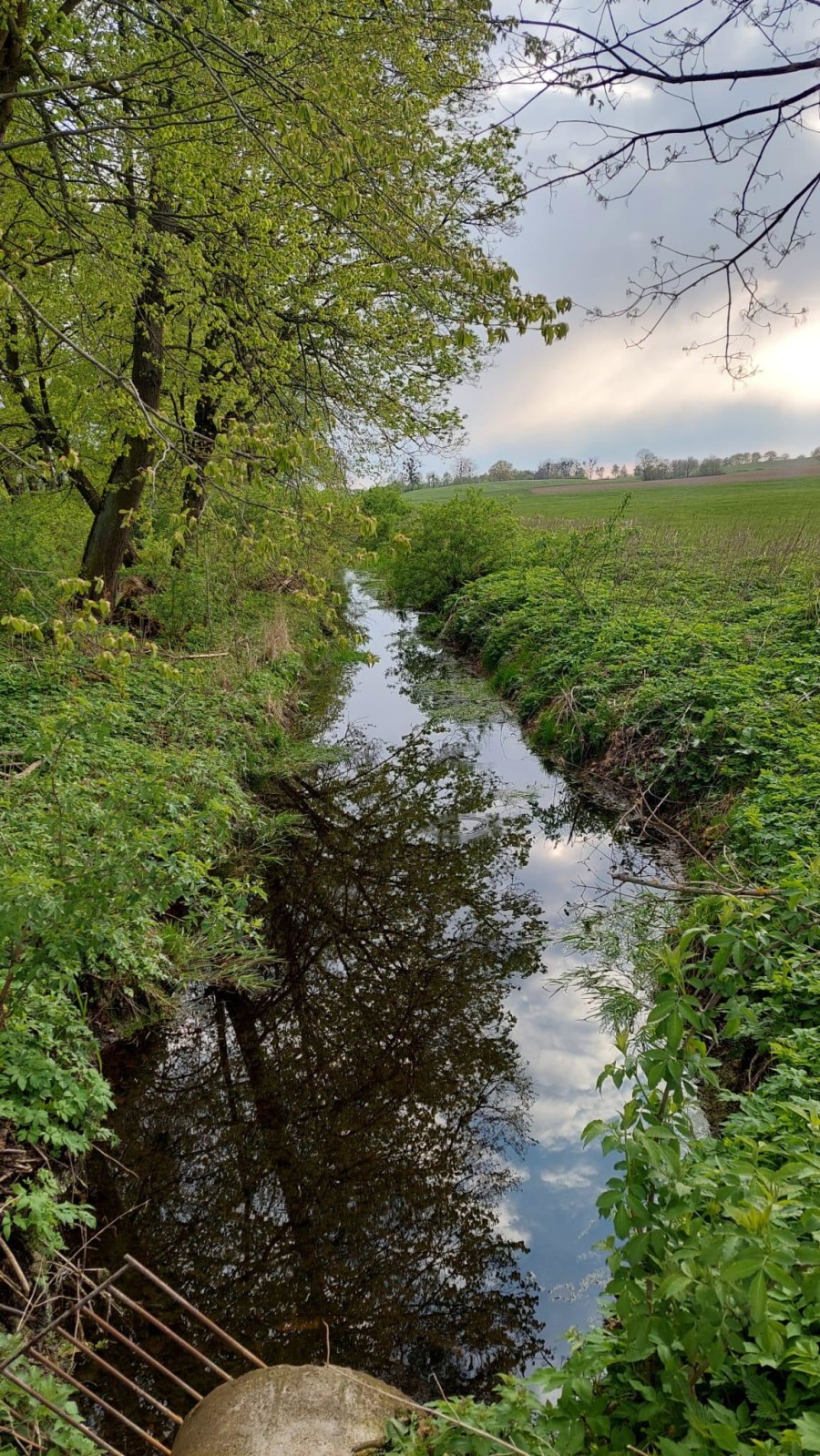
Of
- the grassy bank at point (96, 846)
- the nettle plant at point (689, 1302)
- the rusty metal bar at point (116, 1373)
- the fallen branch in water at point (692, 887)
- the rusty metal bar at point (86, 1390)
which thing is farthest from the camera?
the grassy bank at point (96, 846)

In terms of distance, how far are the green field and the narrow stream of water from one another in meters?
13.3

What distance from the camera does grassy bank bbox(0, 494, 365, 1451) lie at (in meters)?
3.63

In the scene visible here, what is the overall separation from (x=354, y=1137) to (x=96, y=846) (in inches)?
96.0

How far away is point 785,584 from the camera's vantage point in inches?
508

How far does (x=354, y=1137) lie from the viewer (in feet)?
15.6

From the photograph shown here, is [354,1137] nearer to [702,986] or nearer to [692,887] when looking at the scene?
[692,887]

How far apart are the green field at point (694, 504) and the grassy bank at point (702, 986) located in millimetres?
5391

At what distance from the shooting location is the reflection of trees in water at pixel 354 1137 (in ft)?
12.3

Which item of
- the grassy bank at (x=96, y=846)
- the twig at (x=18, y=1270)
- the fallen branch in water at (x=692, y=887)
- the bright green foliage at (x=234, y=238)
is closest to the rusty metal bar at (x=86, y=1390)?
the grassy bank at (x=96, y=846)

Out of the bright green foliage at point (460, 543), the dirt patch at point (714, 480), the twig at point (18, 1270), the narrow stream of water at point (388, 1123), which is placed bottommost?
the narrow stream of water at point (388, 1123)

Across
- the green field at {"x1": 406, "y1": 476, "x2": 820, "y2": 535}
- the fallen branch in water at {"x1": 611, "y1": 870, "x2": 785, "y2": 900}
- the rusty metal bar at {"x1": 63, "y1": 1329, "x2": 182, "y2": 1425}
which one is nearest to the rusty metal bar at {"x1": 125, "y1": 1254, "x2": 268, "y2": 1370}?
the rusty metal bar at {"x1": 63, "y1": 1329, "x2": 182, "y2": 1425}

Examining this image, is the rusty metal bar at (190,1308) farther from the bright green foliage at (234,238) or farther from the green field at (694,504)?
the green field at (694,504)

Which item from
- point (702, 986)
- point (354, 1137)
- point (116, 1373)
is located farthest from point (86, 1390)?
point (354, 1137)

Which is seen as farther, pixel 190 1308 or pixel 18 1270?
pixel 18 1270
